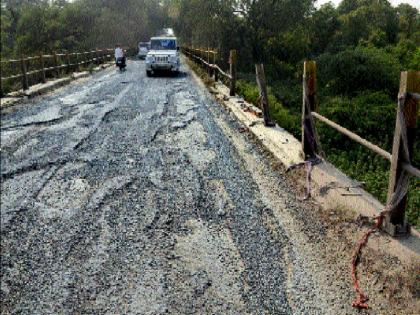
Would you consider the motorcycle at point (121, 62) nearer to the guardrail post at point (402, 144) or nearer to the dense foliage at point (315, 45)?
the dense foliage at point (315, 45)

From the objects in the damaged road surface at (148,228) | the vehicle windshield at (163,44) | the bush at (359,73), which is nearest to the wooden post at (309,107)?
the damaged road surface at (148,228)

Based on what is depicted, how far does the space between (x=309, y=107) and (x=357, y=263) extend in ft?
8.51

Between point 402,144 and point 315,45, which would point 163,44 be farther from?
point 315,45

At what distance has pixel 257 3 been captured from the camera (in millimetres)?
29500

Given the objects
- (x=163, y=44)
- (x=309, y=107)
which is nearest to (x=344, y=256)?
(x=309, y=107)

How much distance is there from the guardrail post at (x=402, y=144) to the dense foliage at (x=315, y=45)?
10.5ft

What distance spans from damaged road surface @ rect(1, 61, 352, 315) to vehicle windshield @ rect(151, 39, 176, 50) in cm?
1305

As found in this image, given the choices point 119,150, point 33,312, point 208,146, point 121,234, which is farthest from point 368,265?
point 119,150

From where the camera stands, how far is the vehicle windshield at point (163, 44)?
67.0ft

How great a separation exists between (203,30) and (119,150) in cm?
2480

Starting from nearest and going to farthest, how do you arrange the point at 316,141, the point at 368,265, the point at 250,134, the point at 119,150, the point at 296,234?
the point at 368,265
the point at 296,234
the point at 316,141
the point at 119,150
the point at 250,134

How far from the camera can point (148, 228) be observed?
4.22 meters

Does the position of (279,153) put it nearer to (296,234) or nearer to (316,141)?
(316,141)

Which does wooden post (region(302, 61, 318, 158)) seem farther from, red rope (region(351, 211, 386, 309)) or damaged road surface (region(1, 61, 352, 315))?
red rope (region(351, 211, 386, 309))
